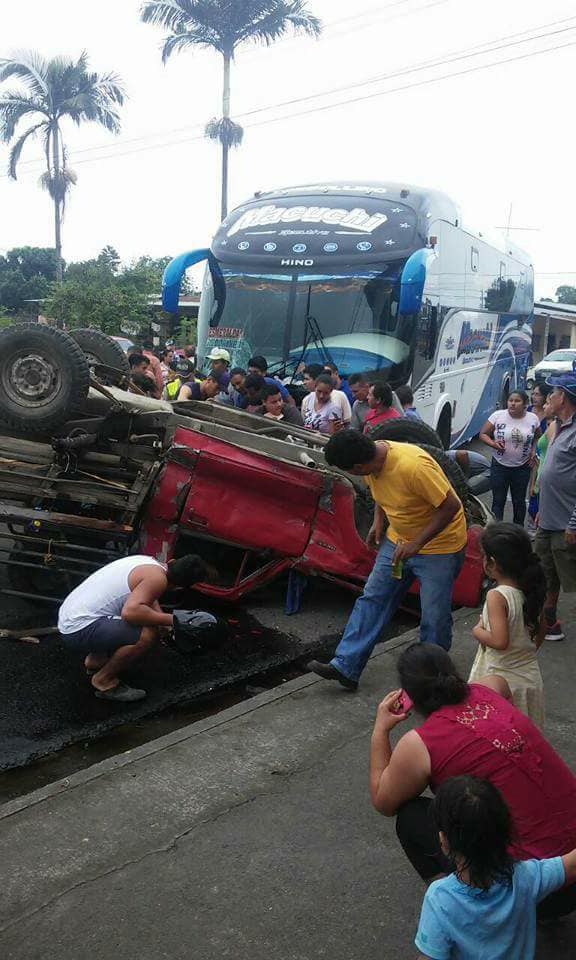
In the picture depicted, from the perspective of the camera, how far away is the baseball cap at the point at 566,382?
17.1 ft

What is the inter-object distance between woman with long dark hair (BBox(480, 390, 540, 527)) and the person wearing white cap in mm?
3003

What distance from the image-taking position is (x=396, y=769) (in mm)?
2691

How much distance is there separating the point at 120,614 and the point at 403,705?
235 centimetres

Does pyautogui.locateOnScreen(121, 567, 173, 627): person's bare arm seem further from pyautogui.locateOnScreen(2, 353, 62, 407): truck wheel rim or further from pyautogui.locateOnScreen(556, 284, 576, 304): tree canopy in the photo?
pyautogui.locateOnScreen(556, 284, 576, 304): tree canopy

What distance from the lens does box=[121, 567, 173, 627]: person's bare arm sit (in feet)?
15.9

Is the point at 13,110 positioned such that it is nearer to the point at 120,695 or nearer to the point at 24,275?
the point at 24,275

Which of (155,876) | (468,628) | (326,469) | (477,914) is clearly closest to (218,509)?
(326,469)

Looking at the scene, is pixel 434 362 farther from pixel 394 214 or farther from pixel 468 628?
pixel 468 628

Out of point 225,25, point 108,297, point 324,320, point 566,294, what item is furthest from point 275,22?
point 566,294

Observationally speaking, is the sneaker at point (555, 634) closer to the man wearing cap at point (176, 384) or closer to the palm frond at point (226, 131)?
the man wearing cap at point (176, 384)

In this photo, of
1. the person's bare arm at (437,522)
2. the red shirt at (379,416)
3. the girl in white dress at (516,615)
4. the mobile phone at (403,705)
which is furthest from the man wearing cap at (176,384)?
the mobile phone at (403,705)

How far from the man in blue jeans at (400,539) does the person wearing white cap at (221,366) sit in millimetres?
5334

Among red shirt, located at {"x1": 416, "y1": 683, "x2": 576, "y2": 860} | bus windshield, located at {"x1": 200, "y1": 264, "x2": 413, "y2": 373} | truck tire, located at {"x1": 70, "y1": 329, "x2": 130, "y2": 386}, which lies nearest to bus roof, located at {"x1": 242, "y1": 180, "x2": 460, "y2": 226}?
bus windshield, located at {"x1": 200, "y1": 264, "x2": 413, "y2": 373}

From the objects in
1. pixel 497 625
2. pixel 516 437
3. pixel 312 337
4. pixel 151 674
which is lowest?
pixel 151 674
